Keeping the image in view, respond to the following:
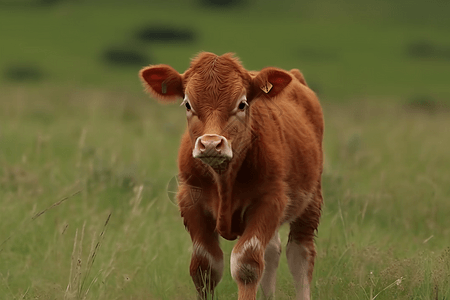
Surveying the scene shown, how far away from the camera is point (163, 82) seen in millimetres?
4812

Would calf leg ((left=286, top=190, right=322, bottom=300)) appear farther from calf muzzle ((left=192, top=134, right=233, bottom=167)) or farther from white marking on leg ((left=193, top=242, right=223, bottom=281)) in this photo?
calf muzzle ((left=192, top=134, right=233, bottom=167))

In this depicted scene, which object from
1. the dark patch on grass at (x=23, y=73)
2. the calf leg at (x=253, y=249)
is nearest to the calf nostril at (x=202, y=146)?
Result: the calf leg at (x=253, y=249)

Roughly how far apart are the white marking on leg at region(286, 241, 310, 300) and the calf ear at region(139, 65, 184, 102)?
5.40 feet

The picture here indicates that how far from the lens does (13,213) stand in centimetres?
634

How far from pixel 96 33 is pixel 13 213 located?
31665 millimetres

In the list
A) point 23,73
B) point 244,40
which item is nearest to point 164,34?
point 244,40

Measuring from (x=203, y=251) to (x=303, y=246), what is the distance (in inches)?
43.6

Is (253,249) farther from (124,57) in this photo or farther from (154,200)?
→ (124,57)

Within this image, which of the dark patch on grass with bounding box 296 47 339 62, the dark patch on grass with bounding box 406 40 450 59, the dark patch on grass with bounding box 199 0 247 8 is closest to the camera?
the dark patch on grass with bounding box 296 47 339 62

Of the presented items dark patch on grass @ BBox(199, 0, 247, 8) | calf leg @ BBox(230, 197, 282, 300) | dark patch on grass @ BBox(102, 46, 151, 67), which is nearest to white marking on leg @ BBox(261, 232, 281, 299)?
calf leg @ BBox(230, 197, 282, 300)

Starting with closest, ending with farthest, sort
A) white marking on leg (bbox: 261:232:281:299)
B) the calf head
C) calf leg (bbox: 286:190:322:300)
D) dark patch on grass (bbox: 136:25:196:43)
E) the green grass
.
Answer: the calf head
the green grass
calf leg (bbox: 286:190:322:300)
white marking on leg (bbox: 261:232:281:299)
dark patch on grass (bbox: 136:25:196:43)

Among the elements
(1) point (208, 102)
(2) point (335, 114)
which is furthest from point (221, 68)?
(2) point (335, 114)

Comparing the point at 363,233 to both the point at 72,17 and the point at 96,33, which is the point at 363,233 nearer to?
the point at 96,33

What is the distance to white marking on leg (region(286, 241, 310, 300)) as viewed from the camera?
5.10 metres
